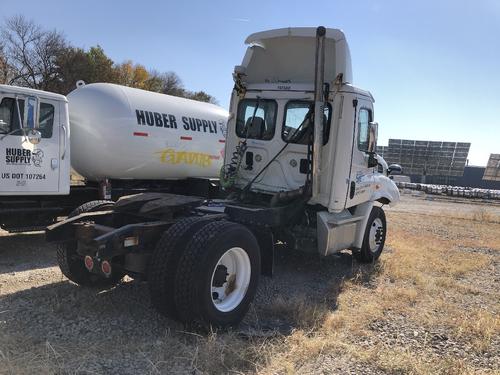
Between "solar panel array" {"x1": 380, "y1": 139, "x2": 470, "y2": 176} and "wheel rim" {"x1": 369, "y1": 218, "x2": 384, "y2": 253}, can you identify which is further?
"solar panel array" {"x1": 380, "y1": 139, "x2": 470, "y2": 176}

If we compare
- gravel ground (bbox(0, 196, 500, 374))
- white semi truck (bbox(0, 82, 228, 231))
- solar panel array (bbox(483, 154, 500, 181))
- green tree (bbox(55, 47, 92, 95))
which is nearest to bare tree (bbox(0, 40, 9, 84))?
green tree (bbox(55, 47, 92, 95))

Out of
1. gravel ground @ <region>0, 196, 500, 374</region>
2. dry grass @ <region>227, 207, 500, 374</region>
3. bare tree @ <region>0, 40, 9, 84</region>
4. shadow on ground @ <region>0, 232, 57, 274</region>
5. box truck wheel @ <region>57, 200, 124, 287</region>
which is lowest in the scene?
shadow on ground @ <region>0, 232, 57, 274</region>

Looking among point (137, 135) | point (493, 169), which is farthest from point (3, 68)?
point (493, 169)

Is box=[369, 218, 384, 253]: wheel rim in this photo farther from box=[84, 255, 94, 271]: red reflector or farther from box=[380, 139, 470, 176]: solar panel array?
box=[380, 139, 470, 176]: solar panel array

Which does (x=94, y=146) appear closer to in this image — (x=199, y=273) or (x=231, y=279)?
(x=231, y=279)

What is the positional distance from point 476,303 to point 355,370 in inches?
123

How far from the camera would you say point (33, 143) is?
26.1 ft

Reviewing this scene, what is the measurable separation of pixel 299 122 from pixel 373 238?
257cm

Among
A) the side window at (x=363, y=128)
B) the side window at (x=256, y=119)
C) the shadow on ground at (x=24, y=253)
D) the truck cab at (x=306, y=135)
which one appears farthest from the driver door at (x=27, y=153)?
the side window at (x=363, y=128)

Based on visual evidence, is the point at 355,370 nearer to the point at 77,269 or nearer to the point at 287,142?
the point at 77,269

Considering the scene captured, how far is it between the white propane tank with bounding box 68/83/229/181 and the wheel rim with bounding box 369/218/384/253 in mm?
4503

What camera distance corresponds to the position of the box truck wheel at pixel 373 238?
8.28 meters

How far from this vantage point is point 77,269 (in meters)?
5.88

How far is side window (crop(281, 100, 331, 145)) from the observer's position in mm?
7145
